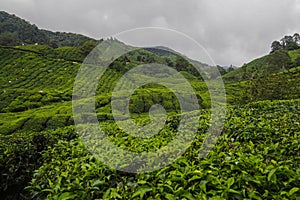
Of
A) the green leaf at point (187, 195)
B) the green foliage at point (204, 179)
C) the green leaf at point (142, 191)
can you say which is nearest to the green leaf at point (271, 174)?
the green foliage at point (204, 179)

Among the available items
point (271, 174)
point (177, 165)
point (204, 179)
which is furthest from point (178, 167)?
point (271, 174)

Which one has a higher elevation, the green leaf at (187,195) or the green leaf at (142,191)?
the green leaf at (142,191)

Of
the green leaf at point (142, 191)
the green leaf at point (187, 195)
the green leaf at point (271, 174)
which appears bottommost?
the green leaf at point (187, 195)

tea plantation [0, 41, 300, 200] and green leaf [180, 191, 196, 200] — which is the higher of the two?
tea plantation [0, 41, 300, 200]

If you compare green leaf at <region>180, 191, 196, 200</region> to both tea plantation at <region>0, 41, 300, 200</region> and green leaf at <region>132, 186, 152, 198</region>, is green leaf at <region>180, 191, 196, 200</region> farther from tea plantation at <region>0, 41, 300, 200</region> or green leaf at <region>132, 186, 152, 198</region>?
green leaf at <region>132, 186, 152, 198</region>

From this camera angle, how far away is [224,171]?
180cm

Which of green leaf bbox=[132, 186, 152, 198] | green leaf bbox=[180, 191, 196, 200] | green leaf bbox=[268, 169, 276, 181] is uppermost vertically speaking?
green leaf bbox=[268, 169, 276, 181]

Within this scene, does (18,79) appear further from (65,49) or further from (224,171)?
(224,171)

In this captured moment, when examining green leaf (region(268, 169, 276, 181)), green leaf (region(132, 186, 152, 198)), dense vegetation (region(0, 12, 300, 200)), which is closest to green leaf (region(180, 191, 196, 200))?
dense vegetation (region(0, 12, 300, 200))

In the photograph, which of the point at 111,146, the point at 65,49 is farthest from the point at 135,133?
the point at 65,49

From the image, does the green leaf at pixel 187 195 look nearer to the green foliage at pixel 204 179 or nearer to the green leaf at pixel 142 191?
the green foliage at pixel 204 179

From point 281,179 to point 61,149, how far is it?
9.06ft

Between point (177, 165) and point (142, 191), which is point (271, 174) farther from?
point (142, 191)

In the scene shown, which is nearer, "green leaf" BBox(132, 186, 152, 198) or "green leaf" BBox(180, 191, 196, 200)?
"green leaf" BBox(180, 191, 196, 200)
